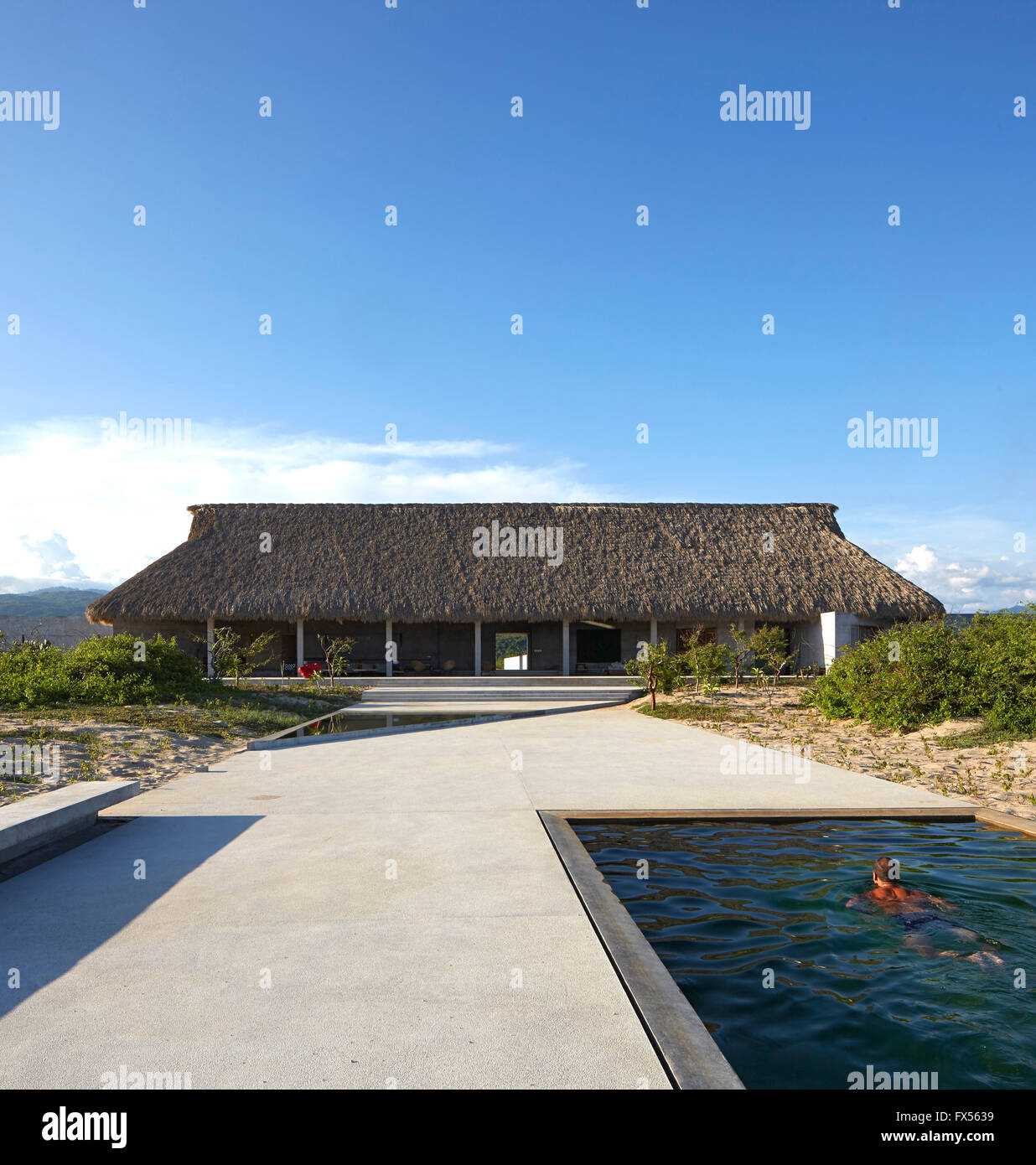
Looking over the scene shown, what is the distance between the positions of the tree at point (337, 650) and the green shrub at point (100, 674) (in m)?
6.39

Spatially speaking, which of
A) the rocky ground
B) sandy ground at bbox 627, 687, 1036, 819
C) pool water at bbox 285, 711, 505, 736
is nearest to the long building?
pool water at bbox 285, 711, 505, 736

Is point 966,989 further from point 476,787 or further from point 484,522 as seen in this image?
point 484,522

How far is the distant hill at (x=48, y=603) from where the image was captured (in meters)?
111

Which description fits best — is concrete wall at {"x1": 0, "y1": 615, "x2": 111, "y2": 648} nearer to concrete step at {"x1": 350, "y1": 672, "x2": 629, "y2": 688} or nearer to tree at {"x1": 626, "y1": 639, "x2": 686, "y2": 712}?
concrete step at {"x1": 350, "y1": 672, "x2": 629, "y2": 688}

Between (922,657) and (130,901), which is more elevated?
(922,657)

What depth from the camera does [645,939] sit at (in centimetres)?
371

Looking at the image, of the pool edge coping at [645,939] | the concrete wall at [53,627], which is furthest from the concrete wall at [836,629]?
the concrete wall at [53,627]

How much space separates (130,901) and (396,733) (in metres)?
7.44

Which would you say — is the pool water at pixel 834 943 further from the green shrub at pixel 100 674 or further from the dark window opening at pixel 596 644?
the dark window opening at pixel 596 644

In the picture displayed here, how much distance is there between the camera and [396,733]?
37.7 feet

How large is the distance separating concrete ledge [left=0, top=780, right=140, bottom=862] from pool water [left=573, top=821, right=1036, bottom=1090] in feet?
11.4

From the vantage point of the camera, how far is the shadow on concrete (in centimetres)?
332

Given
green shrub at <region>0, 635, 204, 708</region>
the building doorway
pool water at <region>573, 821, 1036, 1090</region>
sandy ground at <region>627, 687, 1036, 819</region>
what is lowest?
the building doorway
